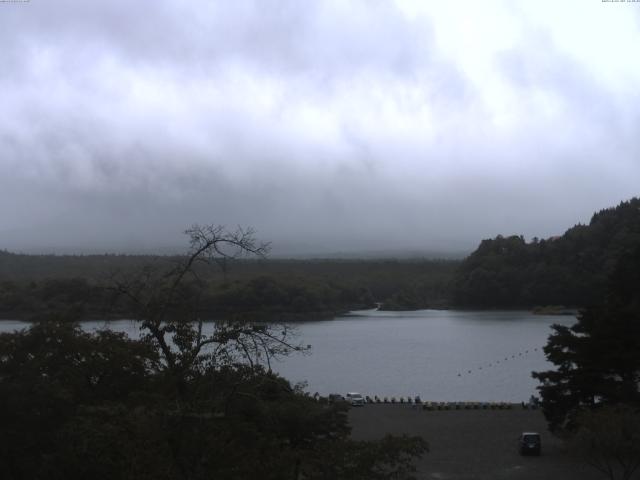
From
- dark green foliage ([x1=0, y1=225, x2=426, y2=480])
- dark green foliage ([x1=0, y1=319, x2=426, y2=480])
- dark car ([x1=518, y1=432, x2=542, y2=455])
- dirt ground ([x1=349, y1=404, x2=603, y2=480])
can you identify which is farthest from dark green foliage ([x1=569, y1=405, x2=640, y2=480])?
dark green foliage ([x1=0, y1=225, x2=426, y2=480])

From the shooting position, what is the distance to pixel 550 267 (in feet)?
231

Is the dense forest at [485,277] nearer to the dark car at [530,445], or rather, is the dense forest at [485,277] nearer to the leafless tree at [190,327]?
the dark car at [530,445]

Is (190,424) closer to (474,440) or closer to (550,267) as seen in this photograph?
(474,440)

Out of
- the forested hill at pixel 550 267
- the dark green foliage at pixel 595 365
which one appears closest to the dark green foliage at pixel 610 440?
the dark green foliage at pixel 595 365

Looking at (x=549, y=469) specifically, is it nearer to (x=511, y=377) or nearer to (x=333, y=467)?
(x=333, y=467)

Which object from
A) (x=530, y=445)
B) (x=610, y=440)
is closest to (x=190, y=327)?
(x=610, y=440)

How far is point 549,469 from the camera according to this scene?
15469 millimetres

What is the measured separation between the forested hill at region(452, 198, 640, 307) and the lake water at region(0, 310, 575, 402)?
372 centimetres

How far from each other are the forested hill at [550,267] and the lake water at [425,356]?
12.2 feet

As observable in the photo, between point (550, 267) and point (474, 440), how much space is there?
2143 inches

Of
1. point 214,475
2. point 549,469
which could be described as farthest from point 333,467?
point 549,469

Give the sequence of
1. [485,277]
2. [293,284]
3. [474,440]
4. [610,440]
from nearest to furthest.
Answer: [610,440] < [474,440] < [293,284] < [485,277]

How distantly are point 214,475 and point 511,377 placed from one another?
31.9 m

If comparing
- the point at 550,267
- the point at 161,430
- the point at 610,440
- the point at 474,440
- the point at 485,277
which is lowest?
the point at 474,440
